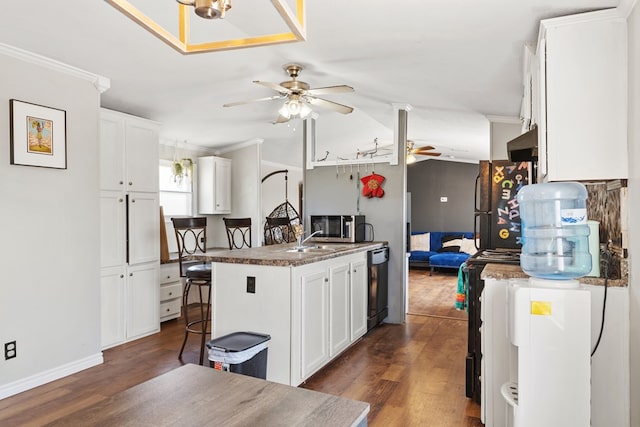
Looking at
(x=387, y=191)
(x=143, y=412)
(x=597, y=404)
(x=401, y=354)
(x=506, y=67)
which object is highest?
(x=506, y=67)

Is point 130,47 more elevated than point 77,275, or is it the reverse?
point 130,47

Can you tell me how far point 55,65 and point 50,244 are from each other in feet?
4.29

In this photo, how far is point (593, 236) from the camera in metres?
2.07

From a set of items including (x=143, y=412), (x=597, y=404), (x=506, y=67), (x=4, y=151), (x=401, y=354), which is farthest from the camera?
(x=401, y=354)

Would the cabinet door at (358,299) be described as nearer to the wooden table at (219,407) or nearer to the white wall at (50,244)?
the white wall at (50,244)

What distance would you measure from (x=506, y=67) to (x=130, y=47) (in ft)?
8.77

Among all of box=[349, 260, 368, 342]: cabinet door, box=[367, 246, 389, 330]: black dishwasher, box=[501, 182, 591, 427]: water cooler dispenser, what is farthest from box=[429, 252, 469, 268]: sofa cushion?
box=[501, 182, 591, 427]: water cooler dispenser

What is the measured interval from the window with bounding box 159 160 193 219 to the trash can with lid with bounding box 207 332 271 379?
3290 mm

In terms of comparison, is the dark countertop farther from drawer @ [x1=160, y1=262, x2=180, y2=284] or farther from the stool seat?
drawer @ [x1=160, y1=262, x2=180, y2=284]

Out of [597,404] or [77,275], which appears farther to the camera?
[77,275]

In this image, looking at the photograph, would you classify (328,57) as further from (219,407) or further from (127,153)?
(219,407)

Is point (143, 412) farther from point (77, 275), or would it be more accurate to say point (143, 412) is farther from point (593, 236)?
point (77, 275)

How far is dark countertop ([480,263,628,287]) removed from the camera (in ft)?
6.61

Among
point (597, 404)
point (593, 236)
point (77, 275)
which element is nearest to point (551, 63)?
point (593, 236)
